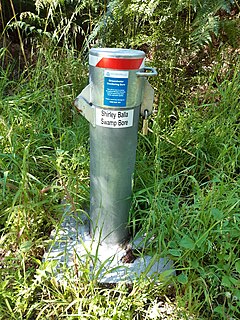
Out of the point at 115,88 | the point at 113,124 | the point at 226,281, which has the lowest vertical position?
the point at 226,281

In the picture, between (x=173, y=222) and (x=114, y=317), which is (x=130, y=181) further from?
→ (x=114, y=317)

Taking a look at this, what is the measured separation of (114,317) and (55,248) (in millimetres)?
478

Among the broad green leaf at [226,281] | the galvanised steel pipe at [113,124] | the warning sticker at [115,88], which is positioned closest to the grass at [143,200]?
the broad green leaf at [226,281]

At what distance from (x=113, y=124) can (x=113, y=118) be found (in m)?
0.03

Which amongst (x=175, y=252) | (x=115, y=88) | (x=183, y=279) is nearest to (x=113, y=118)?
(x=115, y=88)

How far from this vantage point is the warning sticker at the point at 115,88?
1.24 meters

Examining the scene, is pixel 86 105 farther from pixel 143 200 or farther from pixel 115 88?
pixel 143 200

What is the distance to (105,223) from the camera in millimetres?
1582

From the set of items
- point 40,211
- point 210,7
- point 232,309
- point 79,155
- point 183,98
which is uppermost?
point 210,7

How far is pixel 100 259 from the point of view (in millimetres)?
Result: 1549

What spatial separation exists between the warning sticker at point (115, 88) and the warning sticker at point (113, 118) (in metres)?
0.04

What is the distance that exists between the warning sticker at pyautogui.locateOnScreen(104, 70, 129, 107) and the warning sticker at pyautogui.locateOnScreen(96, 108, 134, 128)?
0.13ft

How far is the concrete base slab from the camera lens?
1.39 m

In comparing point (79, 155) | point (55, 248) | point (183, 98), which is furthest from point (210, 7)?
point (55, 248)
